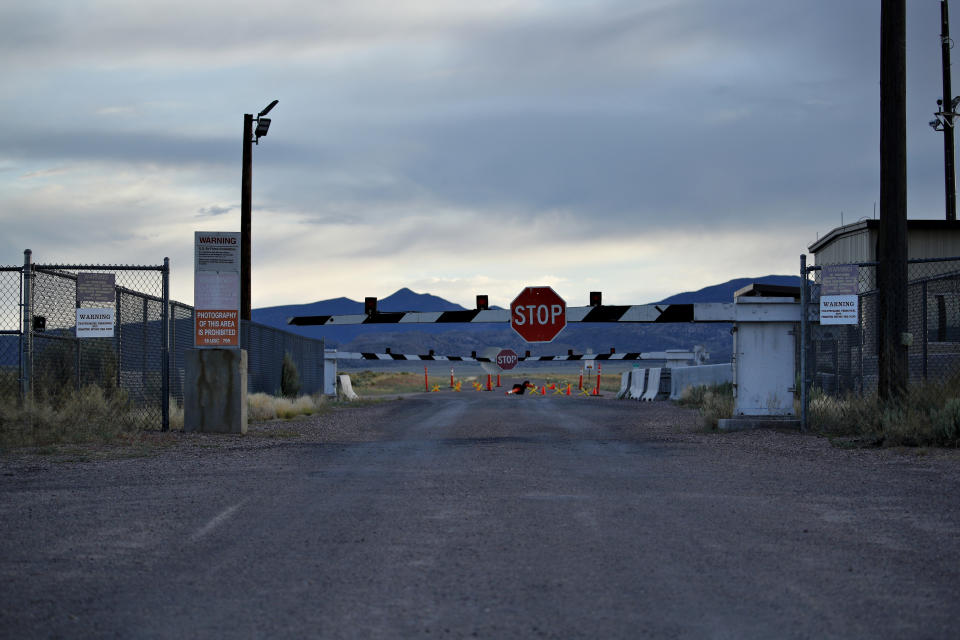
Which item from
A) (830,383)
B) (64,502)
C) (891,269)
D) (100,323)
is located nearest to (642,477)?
(64,502)

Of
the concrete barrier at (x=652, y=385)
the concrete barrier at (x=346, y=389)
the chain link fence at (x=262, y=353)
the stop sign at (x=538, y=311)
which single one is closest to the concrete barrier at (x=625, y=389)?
the concrete barrier at (x=652, y=385)

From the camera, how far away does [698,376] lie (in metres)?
32.5

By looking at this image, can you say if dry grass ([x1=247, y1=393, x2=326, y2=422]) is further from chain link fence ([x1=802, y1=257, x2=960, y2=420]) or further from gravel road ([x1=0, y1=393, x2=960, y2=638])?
chain link fence ([x1=802, y1=257, x2=960, y2=420])

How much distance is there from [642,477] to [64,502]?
558 centimetres

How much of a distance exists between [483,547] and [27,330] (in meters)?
11.0

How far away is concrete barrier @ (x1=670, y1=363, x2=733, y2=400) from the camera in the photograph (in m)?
31.4

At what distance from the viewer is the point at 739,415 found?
59.8 ft

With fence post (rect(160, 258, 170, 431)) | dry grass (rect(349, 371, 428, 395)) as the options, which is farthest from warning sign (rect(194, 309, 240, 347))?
dry grass (rect(349, 371, 428, 395))

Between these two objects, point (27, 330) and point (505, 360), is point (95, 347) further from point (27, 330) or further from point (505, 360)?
point (505, 360)

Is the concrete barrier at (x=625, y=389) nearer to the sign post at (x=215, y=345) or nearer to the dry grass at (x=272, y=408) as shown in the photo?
the dry grass at (x=272, y=408)

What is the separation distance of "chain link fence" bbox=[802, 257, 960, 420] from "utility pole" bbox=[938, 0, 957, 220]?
7203mm

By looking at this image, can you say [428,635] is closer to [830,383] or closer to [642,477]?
[642,477]

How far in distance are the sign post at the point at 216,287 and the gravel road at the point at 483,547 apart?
17.9 feet

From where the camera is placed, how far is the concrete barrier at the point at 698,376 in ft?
Result: 103
